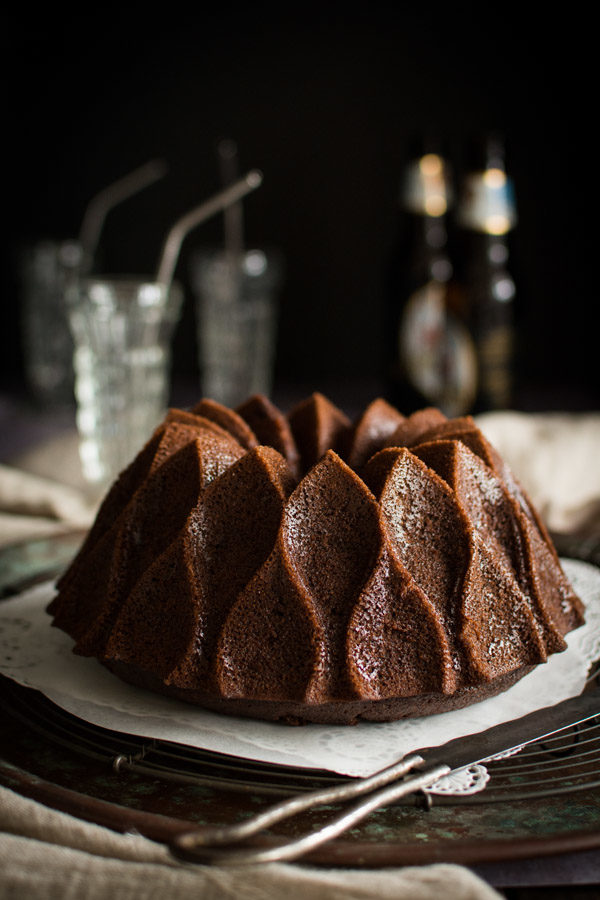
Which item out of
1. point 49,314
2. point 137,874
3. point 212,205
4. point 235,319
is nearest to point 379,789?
point 137,874

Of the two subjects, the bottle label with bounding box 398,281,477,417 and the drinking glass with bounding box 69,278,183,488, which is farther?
the bottle label with bounding box 398,281,477,417

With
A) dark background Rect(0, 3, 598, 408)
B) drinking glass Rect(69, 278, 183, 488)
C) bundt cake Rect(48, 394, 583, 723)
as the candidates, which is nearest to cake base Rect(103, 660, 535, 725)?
bundt cake Rect(48, 394, 583, 723)

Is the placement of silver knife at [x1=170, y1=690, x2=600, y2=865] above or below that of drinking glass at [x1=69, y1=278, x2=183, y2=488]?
below

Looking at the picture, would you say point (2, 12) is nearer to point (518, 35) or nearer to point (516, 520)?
point (518, 35)

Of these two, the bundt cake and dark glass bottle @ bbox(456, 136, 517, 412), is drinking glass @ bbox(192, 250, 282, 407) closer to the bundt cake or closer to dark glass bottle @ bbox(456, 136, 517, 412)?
dark glass bottle @ bbox(456, 136, 517, 412)

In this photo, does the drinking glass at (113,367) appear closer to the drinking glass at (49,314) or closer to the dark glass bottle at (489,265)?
the drinking glass at (49,314)

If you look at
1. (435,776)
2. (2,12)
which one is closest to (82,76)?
(2,12)

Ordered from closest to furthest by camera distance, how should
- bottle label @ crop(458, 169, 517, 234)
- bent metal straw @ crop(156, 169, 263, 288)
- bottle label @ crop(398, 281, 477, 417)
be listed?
bent metal straw @ crop(156, 169, 263, 288) → bottle label @ crop(458, 169, 517, 234) → bottle label @ crop(398, 281, 477, 417)

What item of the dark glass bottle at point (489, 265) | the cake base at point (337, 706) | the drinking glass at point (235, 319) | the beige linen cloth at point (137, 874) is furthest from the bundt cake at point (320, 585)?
the drinking glass at point (235, 319)
